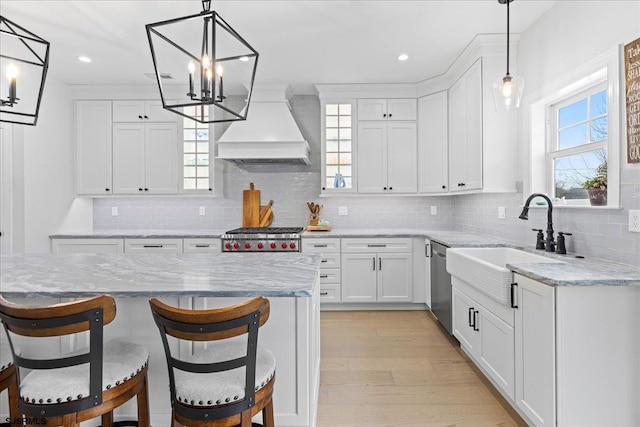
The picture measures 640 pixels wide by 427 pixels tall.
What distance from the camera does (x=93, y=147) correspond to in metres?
4.50

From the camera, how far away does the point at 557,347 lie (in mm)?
1697

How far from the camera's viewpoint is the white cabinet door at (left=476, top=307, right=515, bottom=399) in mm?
2096

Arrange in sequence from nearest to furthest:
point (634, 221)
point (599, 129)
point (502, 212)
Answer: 1. point (634, 221)
2. point (599, 129)
3. point (502, 212)

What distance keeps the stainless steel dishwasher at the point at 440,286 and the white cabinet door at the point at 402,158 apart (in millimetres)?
940

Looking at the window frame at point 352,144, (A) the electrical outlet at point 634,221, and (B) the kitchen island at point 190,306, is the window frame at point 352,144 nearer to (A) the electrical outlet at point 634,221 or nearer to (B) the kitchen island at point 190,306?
(B) the kitchen island at point 190,306

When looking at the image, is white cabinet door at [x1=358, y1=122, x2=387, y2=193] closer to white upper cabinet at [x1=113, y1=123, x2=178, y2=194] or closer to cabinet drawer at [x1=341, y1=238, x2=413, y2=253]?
cabinet drawer at [x1=341, y1=238, x2=413, y2=253]

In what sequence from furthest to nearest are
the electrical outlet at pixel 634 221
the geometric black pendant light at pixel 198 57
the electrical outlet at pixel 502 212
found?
the electrical outlet at pixel 502 212
the geometric black pendant light at pixel 198 57
the electrical outlet at pixel 634 221

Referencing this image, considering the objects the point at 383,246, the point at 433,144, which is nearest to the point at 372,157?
the point at 433,144

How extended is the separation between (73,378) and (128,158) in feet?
12.1

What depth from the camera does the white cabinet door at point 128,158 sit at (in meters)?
4.48

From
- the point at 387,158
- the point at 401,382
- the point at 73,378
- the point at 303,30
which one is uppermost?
the point at 303,30

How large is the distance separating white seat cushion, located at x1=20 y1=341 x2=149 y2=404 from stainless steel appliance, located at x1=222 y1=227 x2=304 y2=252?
2523 mm

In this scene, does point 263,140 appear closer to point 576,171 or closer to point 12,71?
point 12,71

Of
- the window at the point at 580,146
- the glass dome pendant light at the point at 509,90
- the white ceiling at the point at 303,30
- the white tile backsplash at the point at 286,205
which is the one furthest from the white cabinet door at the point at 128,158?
the window at the point at 580,146
